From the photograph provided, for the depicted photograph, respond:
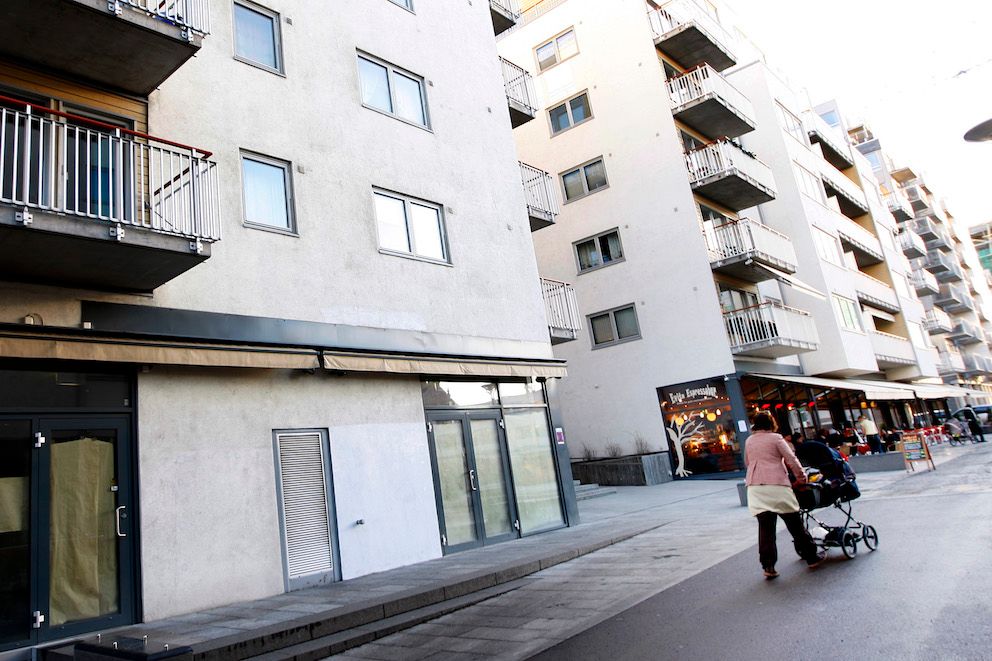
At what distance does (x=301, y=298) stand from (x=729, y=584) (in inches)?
276

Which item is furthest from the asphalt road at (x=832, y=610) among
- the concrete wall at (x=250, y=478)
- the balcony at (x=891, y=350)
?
the balcony at (x=891, y=350)

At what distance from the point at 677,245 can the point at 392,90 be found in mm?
13628

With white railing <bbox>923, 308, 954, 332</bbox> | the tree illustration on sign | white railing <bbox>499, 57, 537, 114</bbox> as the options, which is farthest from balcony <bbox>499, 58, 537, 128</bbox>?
white railing <bbox>923, 308, 954, 332</bbox>

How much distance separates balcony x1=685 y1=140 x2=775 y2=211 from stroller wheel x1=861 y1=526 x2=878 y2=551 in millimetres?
17721

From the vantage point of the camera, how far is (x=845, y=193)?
126 feet

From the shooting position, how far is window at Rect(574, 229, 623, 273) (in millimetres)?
25953

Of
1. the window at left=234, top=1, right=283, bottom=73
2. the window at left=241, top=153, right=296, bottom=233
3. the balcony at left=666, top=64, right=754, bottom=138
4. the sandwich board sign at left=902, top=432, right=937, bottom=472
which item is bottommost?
the sandwich board sign at left=902, top=432, right=937, bottom=472

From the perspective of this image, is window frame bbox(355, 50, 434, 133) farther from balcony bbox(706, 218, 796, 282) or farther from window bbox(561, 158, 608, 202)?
window bbox(561, 158, 608, 202)

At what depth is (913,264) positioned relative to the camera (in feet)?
192

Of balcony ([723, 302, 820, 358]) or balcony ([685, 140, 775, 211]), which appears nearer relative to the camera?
balcony ([723, 302, 820, 358])

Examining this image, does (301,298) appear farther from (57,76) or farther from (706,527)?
(706,527)

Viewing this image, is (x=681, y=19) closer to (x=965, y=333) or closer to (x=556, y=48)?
(x=556, y=48)

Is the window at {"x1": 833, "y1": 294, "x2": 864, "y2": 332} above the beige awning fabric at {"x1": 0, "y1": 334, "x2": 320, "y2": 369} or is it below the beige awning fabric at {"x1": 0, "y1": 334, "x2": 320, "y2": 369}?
above

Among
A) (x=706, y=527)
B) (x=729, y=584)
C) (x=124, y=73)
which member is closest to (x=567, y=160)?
(x=706, y=527)
